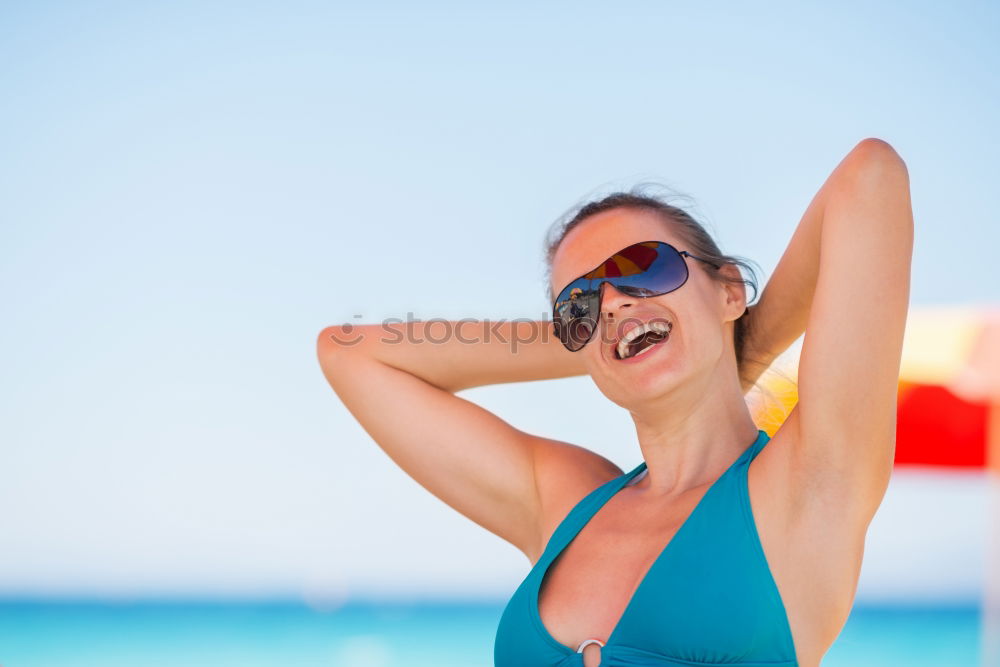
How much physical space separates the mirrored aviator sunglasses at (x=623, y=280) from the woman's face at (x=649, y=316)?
0.7 inches

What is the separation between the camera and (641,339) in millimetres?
2062

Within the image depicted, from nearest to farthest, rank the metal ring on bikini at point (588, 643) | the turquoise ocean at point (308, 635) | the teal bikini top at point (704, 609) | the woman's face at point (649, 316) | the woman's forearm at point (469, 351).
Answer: the teal bikini top at point (704, 609) → the metal ring on bikini at point (588, 643) → the woman's face at point (649, 316) → the woman's forearm at point (469, 351) → the turquoise ocean at point (308, 635)

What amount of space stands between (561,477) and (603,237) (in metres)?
0.60

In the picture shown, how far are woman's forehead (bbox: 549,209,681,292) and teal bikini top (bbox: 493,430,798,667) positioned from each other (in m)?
0.58

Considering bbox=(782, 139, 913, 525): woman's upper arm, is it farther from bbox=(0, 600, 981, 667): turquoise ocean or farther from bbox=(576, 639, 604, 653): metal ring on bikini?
bbox=(0, 600, 981, 667): turquoise ocean

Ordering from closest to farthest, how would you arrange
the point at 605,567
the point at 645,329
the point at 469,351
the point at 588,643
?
the point at 588,643
the point at 605,567
the point at 645,329
the point at 469,351

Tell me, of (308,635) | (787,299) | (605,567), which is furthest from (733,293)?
(308,635)

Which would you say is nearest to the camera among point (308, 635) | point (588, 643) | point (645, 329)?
point (588, 643)

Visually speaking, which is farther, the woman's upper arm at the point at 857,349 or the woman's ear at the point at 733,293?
the woman's ear at the point at 733,293

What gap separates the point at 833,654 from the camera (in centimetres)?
1070

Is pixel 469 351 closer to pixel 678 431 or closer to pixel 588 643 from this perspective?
pixel 678 431

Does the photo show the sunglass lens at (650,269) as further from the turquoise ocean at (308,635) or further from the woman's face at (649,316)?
the turquoise ocean at (308,635)

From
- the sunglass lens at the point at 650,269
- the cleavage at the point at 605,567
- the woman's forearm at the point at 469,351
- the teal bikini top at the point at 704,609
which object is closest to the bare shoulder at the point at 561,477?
the cleavage at the point at 605,567

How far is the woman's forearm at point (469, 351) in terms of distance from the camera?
2.52m
